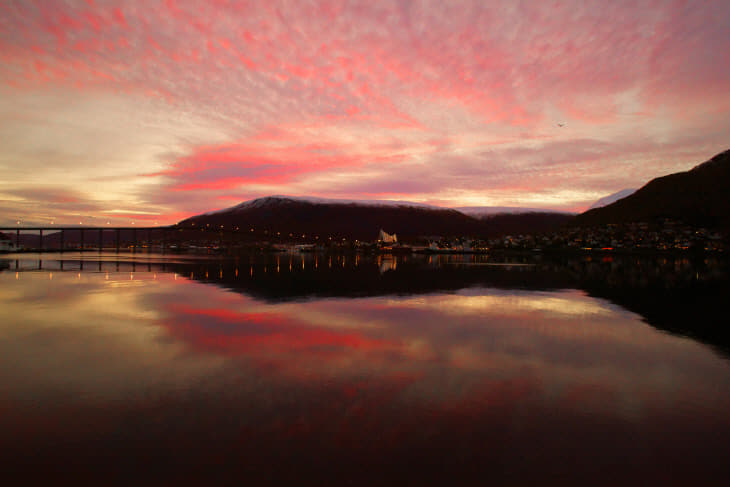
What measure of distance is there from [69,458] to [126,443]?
99 cm

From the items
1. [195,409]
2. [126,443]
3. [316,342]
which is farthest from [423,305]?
[126,443]

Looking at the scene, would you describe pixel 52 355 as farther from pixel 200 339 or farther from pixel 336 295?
pixel 336 295

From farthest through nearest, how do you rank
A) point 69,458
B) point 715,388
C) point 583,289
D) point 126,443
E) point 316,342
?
point 583,289 < point 316,342 < point 715,388 < point 126,443 < point 69,458

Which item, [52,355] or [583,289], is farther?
[583,289]

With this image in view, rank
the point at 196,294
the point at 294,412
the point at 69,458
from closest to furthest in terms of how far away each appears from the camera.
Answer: the point at 69,458 → the point at 294,412 → the point at 196,294

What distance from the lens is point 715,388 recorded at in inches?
477

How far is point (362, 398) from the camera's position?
36.4ft

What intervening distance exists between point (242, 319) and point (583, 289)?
105ft

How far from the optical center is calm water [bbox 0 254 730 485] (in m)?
7.84

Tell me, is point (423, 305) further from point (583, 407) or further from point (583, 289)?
point (583, 289)

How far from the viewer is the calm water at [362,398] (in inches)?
309

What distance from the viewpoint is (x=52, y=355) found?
49.2ft

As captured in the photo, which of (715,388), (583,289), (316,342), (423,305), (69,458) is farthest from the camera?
(583,289)

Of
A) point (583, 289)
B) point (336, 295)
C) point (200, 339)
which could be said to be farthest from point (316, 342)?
point (583, 289)
